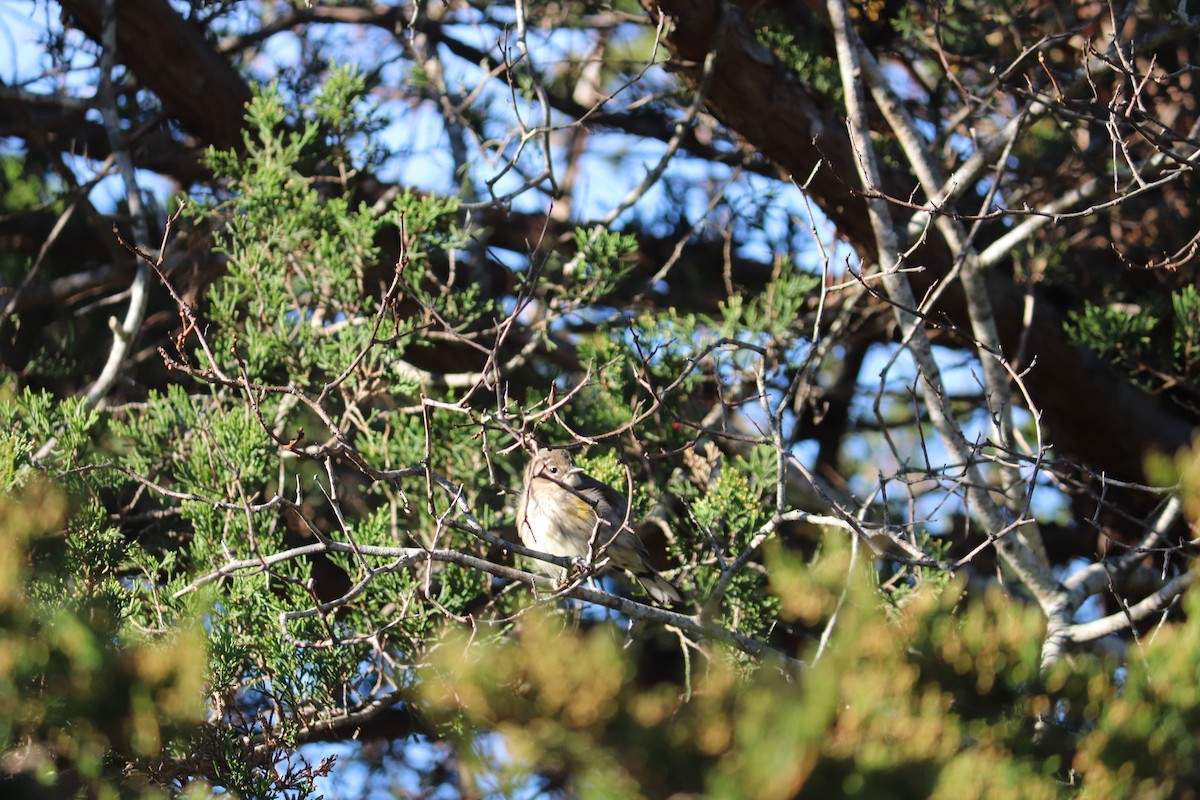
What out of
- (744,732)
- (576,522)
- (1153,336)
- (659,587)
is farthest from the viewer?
(1153,336)

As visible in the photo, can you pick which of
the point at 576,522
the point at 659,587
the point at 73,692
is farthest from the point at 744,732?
the point at 576,522

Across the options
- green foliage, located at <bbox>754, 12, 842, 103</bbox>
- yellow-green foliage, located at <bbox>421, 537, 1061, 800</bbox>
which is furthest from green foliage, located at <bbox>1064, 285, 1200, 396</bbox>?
yellow-green foliage, located at <bbox>421, 537, 1061, 800</bbox>

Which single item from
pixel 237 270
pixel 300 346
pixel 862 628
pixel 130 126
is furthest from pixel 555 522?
pixel 130 126

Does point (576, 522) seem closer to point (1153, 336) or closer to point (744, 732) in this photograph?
point (744, 732)

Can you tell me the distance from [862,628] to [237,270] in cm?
355

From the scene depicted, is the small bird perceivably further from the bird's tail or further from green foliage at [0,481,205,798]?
green foliage at [0,481,205,798]

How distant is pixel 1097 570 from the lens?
4.93 m

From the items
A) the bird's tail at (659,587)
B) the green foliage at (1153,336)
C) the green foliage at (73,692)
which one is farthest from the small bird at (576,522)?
the green foliage at (1153,336)

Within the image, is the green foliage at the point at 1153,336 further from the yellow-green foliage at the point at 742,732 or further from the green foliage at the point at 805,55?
the yellow-green foliage at the point at 742,732

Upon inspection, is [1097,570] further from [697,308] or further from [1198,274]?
[697,308]

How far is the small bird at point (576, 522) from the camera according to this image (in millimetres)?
4469

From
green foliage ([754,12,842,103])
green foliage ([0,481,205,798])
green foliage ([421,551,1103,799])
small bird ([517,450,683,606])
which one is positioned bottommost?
green foliage ([421,551,1103,799])

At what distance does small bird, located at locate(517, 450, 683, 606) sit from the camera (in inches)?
176

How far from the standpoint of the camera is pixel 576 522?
4855mm
